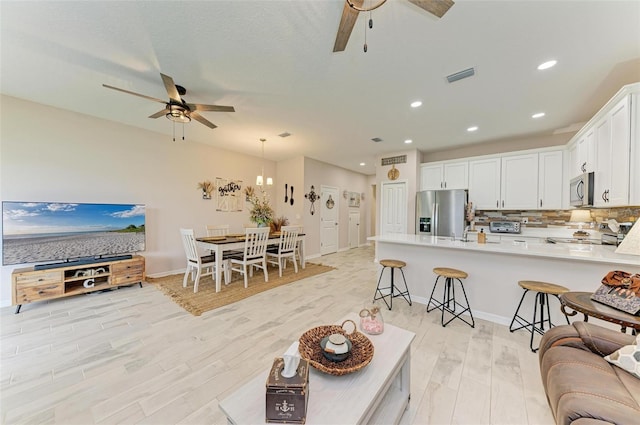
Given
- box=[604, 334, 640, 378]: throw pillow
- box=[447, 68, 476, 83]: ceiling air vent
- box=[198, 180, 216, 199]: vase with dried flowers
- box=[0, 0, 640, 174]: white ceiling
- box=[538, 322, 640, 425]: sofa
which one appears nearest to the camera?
box=[538, 322, 640, 425]: sofa

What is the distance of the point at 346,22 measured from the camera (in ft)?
4.87

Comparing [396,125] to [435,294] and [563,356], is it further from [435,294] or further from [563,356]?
[563,356]

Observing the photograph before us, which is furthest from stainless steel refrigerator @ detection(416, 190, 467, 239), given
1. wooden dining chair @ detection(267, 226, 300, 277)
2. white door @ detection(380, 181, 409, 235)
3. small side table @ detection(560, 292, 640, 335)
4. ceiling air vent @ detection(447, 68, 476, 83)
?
small side table @ detection(560, 292, 640, 335)

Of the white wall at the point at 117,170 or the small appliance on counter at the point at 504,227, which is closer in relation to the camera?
the white wall at the point at 117,170

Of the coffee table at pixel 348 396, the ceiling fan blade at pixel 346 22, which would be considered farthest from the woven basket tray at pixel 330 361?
the ceiling fan blade at pixel 346 22

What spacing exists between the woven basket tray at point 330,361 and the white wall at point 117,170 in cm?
419

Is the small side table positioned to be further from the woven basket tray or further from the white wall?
the white wall

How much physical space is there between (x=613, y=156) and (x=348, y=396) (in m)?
3.49

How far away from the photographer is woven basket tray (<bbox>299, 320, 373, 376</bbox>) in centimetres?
111

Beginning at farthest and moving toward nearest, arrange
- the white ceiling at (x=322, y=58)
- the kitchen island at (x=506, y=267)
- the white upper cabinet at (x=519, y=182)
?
the white upper cabinet at (x=519, y=182)
the kitchen island at (x=506, y=267)
the white ceiling at (x=322, y=58)

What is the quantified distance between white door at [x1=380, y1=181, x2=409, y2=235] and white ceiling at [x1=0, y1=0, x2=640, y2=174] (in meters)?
1.99

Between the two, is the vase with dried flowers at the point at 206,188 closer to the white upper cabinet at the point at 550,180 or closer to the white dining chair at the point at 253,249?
the white dining chair at the point at 253,249

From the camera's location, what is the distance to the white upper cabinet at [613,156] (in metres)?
2.11

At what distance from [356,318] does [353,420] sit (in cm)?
85
